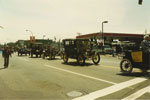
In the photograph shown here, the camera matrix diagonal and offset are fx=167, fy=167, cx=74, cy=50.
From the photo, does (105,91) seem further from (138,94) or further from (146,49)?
(146,49)

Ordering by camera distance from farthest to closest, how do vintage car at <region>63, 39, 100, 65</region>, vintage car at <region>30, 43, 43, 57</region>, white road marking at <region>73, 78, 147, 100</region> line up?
1. vintage car at <region>30, 43, 43, 57</region>
2. vintage car at <region>63, 39, 100, 65</region>
3. white road marking at <region>73, 78, 147, 100</region>

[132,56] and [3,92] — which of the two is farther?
[132,56]

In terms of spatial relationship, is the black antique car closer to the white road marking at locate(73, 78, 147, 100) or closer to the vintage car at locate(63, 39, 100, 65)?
the white road marking at locate(73, 78, 147, 100)

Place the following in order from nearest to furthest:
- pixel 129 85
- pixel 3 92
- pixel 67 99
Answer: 1. pixel 67 99
2. pixel 3 92
3. pixel 129 85

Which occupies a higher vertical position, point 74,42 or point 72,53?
point 74,42

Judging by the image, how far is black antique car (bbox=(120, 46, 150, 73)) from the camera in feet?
28.1

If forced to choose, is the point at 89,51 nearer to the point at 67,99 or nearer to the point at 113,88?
the point at 113,88

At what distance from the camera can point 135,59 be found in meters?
8.95

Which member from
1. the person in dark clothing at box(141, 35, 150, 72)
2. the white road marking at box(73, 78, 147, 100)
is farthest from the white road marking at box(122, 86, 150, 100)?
the person in dark clothing at box(141, 35, 150, 72)

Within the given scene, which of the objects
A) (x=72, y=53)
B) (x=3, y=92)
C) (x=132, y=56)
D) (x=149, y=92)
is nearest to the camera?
(x=149, y=92)

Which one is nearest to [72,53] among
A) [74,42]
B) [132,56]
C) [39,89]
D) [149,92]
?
[74,42]

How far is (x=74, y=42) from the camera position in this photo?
1481 cm

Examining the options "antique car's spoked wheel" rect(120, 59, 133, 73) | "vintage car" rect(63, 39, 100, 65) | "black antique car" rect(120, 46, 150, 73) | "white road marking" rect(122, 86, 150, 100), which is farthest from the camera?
"vintage car" rect(63, 39, 100, 65)

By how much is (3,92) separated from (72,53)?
9.19m
